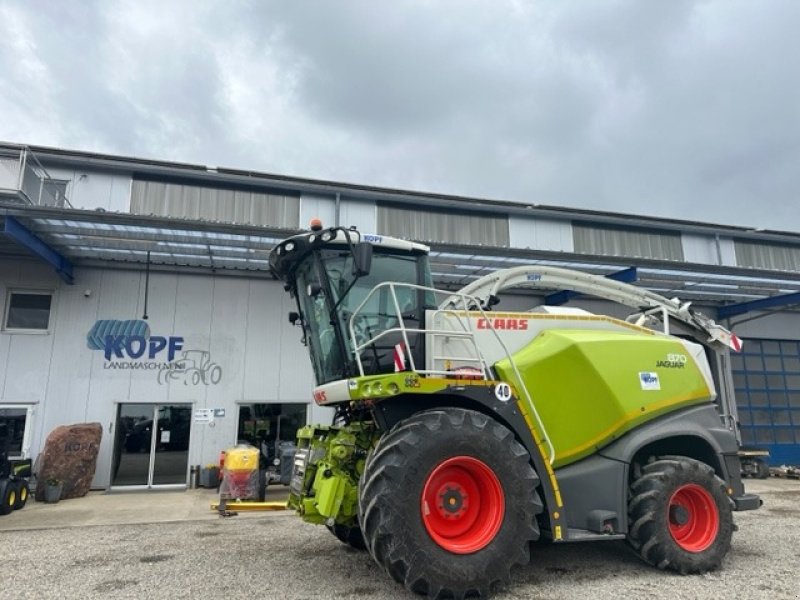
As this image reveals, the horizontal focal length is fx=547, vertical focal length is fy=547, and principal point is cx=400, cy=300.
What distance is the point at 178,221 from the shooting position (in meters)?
10.2

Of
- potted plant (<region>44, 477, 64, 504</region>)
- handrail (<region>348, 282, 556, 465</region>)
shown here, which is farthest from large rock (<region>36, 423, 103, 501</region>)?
handrail (<region>348, 282, 556, 465</region>)

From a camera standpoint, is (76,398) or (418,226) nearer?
(76,398)

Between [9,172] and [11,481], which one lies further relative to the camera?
[9,172]

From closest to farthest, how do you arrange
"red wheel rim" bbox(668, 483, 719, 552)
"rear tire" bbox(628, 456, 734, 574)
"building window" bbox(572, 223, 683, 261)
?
"rear tire" bbox(628, 456, 734, 574) < "red wheel rim" bbox(668, 483, 719, 552) < "building window" bbox(572, 223, 683, 261)

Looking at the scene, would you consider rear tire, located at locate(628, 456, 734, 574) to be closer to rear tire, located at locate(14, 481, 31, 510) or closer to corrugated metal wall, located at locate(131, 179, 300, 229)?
rear tire, located at locate(14, 481, 31, 510)

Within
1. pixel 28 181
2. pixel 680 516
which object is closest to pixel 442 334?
pixel 680 516

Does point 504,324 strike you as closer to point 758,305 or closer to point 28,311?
point 28,311

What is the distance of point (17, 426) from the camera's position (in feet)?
39.3

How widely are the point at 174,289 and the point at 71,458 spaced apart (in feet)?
13.9

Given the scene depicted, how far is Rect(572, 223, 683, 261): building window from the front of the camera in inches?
657

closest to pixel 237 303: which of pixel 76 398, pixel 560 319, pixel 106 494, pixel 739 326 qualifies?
pixel 76 398

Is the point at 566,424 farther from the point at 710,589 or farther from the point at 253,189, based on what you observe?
the point at 253,189

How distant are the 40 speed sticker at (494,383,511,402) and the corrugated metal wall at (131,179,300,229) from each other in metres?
9.94

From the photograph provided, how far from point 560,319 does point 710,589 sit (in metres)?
2.72
